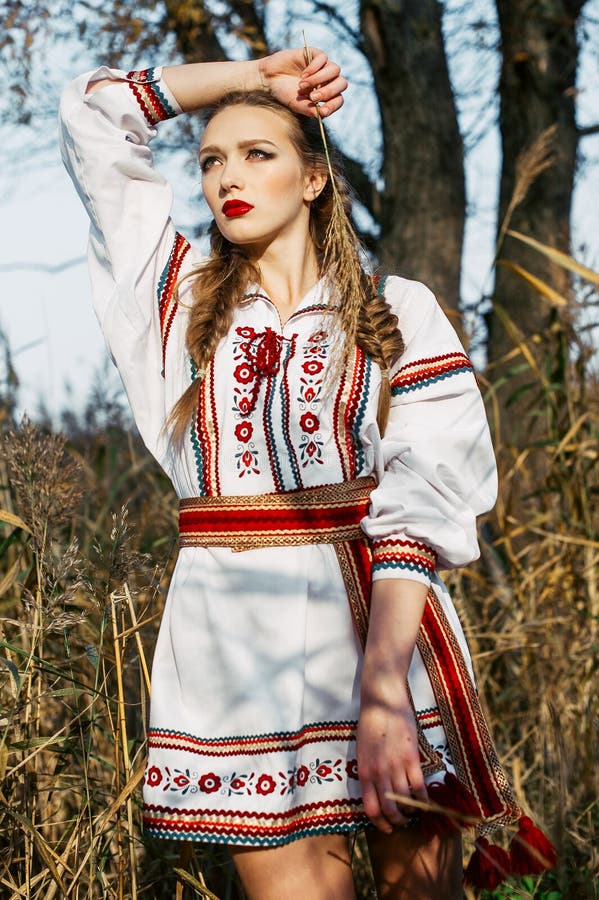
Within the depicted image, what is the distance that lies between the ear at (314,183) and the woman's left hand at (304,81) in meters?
0.13

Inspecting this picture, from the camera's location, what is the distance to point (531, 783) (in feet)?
9.23

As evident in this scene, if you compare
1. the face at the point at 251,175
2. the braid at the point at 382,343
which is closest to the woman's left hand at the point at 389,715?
the braid at the point at 382,343

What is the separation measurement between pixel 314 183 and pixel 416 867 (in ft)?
4.05

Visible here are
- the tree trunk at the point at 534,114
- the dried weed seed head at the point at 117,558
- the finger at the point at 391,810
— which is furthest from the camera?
the tree trunk at the point at 534,114

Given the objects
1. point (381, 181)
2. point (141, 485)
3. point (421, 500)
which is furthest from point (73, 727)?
point (381, 181)

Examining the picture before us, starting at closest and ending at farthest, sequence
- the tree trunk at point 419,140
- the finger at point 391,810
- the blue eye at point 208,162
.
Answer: the finger at point 391,810
the blue eye at point 208,162
the tree trunk at point 419,140

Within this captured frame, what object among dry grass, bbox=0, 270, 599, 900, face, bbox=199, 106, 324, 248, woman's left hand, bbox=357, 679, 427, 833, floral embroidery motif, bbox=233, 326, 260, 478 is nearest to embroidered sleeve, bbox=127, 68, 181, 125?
face, bbox=199, 106, 324, 248

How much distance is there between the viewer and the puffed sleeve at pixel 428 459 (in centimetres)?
170

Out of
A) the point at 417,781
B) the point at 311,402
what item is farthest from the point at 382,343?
the point at 417,781

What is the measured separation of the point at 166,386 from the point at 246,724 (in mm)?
597

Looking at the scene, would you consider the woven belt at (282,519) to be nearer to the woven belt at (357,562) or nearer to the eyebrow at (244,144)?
the woven belt at (357,562)

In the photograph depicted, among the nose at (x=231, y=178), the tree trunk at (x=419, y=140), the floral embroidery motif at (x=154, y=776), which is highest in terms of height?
the tree trunk at (x=419, y=140)

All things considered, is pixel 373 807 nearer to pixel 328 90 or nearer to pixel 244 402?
pixel 244 402

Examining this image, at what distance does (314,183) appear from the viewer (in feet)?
6.84
